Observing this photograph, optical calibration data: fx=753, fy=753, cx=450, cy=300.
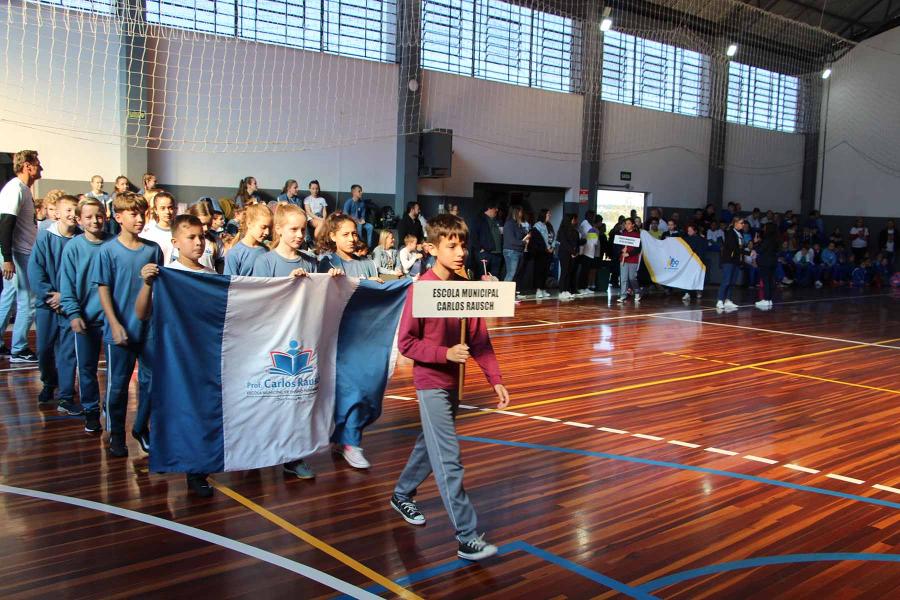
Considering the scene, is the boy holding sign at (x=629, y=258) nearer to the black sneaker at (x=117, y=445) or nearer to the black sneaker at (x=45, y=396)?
the black sneaker at (x=45, y=396)

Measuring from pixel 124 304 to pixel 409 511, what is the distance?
1991 millimetres

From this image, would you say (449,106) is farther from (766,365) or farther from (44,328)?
(44,328)

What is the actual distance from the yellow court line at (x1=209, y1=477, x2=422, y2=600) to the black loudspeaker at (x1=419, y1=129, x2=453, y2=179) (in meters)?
11.1

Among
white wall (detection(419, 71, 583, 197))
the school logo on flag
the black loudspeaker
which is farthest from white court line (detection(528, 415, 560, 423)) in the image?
white wall (detection(419, 71, 583, 197))

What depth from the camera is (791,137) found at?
2358cm

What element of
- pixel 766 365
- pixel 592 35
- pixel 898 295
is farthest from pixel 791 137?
pixel 766 365

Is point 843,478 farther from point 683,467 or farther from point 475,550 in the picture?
point 475,550

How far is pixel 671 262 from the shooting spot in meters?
14.6

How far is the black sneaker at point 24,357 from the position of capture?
6852 millimetres

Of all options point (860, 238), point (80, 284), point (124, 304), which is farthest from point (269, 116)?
point (860, 238)

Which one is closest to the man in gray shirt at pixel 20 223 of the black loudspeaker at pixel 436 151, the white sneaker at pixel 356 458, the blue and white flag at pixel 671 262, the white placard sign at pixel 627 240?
the white sneaker at pixel 356 458

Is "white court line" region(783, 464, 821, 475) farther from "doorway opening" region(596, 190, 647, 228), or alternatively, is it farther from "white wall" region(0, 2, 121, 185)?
"doorway opening" region(596, 190, 647, 228)

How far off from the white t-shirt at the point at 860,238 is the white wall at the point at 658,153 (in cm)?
431

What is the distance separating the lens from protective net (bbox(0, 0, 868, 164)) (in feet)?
35.5
